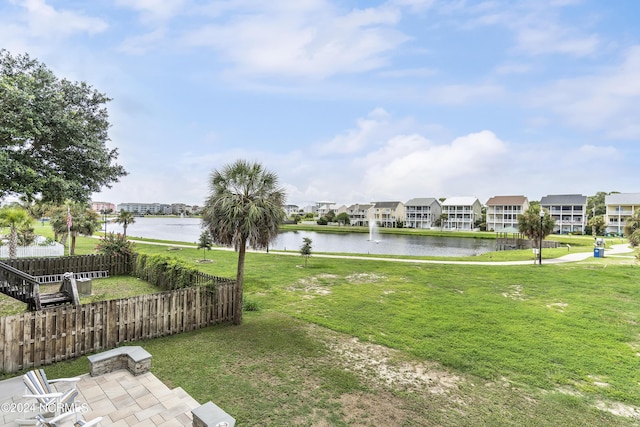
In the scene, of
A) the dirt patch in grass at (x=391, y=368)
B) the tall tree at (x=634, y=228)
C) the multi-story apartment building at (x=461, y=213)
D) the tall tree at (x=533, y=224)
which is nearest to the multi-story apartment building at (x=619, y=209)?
the multi-story apartment building at (x=461, y=213)

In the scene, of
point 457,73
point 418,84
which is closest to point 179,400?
point 418,84

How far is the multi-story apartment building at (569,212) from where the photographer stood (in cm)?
7588

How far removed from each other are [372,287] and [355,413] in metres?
9.76

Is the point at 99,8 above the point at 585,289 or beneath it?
above

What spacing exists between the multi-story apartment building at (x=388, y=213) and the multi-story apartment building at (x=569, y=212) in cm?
4009

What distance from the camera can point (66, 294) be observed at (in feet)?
32.6

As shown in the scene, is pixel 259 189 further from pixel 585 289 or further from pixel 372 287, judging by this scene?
pixel 585 289

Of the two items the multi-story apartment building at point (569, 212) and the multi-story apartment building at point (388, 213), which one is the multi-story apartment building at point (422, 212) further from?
the multi-story apartment building at point (569, 212)

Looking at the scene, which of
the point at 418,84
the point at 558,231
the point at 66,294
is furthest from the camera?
the point at 558,231

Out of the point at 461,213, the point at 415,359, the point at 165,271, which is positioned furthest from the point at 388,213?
the point at 415,359

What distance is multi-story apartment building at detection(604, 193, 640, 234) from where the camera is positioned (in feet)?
219

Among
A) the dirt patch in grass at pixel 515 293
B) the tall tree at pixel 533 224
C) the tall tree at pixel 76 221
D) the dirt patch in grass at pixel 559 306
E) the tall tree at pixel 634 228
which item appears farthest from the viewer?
the tall tree at pixel 533 224

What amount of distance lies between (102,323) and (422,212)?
98887mm

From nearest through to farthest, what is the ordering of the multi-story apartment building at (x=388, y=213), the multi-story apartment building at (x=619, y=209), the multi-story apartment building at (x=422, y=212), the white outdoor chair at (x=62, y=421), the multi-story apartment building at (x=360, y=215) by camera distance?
the white outdoor chair at (x=62, y=421) → the multi-story apartment building at (x=619, y=209) → the multi-story apartment building at (x=422, y=212) → the multi-story apartment building at (x=388, y=213) → the multi-story apartment building at (x=360, y=215)
